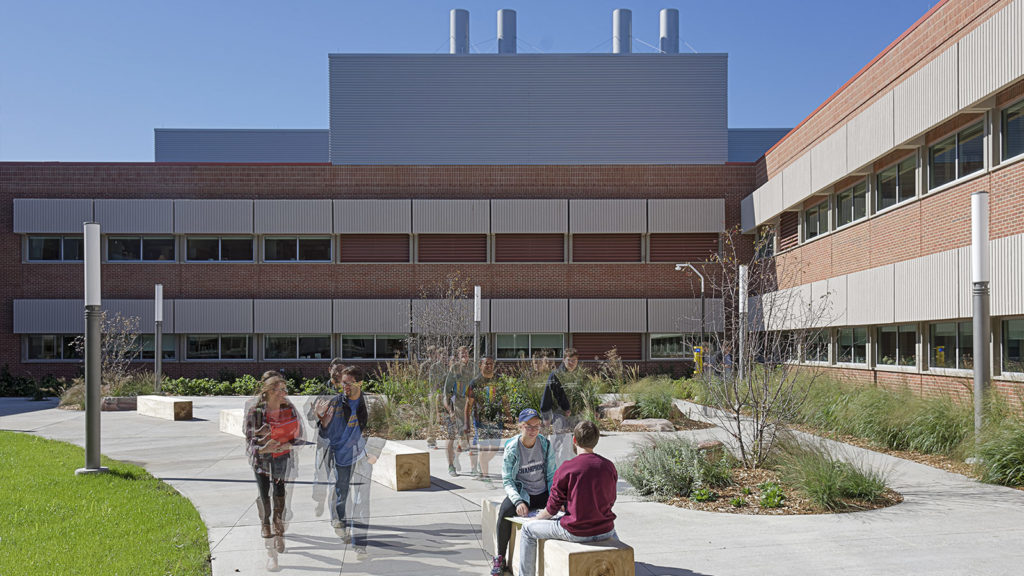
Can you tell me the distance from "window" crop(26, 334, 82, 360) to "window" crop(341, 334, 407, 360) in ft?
36.4

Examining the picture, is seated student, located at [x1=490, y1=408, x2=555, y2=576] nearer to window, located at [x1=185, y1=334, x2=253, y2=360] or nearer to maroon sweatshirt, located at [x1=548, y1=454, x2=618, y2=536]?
maroon sweatshirt, located at [x1=548, y1=454, x2=618, y2=536]

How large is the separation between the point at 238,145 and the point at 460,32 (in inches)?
684

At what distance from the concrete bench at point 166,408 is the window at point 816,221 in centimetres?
1934

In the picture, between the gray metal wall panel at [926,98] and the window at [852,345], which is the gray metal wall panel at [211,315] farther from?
the gray metal wall panel at [926,98]

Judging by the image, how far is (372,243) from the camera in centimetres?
3466

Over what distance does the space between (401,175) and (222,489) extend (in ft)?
78.9

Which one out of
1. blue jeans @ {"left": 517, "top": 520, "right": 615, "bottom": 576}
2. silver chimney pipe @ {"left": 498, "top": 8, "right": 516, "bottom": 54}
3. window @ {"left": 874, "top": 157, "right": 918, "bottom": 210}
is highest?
silver chimney pipe @ {"left": 498, "top": 8, "right": 516, "bottom": 54}

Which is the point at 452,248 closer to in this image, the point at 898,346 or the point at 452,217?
the point at 452,217

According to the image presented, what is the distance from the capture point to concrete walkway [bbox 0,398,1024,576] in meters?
7.43

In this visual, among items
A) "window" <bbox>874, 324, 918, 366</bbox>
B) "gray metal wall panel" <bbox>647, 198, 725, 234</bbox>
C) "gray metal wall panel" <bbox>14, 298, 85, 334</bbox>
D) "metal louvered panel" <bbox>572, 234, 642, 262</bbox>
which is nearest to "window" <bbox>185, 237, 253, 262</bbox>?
"gray metal wall panel" <bbox>14, 298, 85, 334</bbox>

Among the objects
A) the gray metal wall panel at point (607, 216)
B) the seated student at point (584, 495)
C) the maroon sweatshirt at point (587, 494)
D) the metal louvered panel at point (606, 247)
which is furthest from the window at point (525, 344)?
the maroon sweatshirt at point (587, 494)

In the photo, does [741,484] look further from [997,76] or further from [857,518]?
[997,76]

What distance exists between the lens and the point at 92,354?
12.6 metres

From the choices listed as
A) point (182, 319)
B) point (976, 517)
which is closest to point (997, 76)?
point (976, 517)
